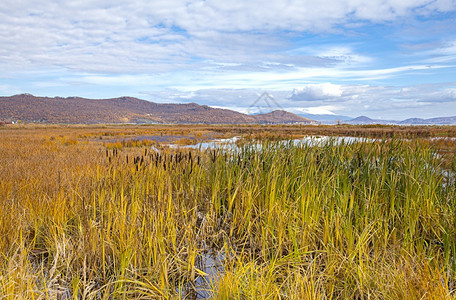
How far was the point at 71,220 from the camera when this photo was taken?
206 inches

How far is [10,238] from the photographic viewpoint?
4.15 metres

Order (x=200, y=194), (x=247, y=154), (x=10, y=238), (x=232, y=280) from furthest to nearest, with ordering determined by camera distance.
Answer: (x=247, y=154) → (x=200, y=194) → (x=10, y=238) → (x=232, y=280)

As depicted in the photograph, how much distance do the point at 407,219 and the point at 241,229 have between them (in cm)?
258

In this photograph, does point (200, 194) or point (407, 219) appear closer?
point (407, 219)

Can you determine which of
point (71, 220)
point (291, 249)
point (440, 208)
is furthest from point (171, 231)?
point (440, 208)

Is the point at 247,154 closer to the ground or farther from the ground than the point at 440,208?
farther from the ground

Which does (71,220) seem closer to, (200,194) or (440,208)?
(200,194)

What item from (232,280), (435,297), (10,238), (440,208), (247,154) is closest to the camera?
(435,297)

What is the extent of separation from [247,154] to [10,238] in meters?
4.97

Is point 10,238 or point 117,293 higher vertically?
point 10,238

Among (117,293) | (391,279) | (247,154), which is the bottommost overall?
(117,293)

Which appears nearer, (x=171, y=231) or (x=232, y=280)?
(x=232, y=280)

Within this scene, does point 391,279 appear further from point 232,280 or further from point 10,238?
point 10,238

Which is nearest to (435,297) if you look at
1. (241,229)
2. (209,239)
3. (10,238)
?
(241,229)
